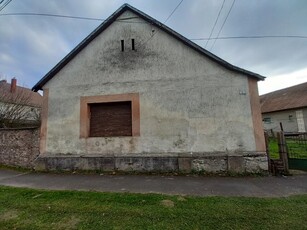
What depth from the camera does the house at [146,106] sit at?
7.01m

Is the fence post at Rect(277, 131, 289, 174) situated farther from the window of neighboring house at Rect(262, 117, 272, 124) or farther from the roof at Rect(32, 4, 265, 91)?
the window of neighboring house at Rect(262, 117, 272, 124)

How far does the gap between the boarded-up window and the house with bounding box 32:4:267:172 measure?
0.04 metres

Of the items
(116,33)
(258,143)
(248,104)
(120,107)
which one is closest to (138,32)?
(116,33)

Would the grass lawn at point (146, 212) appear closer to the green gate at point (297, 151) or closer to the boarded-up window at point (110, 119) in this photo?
the green gate at point (297, 151)

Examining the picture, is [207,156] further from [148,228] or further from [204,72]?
[148,228]

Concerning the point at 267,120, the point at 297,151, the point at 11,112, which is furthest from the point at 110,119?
the point at 267,120

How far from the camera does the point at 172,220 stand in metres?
3.40

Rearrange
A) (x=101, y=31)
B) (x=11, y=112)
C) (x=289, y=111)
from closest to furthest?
(x=101, y=31) → (x=11, y=112) → (x=289, y=111)

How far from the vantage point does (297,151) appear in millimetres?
7555

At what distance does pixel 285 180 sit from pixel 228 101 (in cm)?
312

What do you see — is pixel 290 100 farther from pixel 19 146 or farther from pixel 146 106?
pixel 19 146

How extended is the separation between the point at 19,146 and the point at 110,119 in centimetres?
464

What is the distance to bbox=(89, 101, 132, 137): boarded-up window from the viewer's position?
7845 millimetres

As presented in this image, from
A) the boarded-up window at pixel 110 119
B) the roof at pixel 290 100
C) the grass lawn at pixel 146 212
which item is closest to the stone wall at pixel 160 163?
the boarded-up window at pixel 110 119
